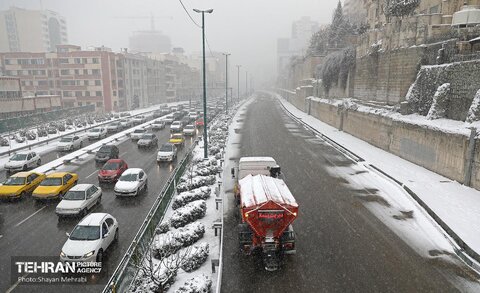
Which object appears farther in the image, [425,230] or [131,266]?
[425,230]

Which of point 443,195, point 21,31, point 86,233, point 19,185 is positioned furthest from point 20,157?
point 21,31

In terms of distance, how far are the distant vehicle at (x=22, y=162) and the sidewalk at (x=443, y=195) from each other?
2779 centimetres

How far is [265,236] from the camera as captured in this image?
1209cm

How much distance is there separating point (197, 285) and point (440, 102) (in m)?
22.7

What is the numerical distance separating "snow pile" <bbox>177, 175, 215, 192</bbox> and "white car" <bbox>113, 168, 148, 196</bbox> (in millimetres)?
2501

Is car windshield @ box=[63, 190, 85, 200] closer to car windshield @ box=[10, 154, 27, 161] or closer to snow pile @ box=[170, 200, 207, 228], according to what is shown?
snow pile @ box=[170, 200, 207, 228]

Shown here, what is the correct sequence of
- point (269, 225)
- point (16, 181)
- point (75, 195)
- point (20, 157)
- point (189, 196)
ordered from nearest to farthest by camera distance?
1. point (269, 225)
2. point (75, 195)
3. point (189, 196)
4. point (16, 181)
5. point (20, 157)

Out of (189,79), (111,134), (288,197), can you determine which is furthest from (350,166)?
(189,79)

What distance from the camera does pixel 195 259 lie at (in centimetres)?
1181

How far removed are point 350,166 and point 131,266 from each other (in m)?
21.2

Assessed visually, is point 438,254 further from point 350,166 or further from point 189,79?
point 189,79

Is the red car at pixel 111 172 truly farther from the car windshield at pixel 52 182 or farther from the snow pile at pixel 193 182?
the snow pile at pixel 193 182

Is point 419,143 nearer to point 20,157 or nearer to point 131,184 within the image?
point 131,184

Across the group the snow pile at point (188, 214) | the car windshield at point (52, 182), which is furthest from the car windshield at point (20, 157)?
the snow pile at point (188, 214)
